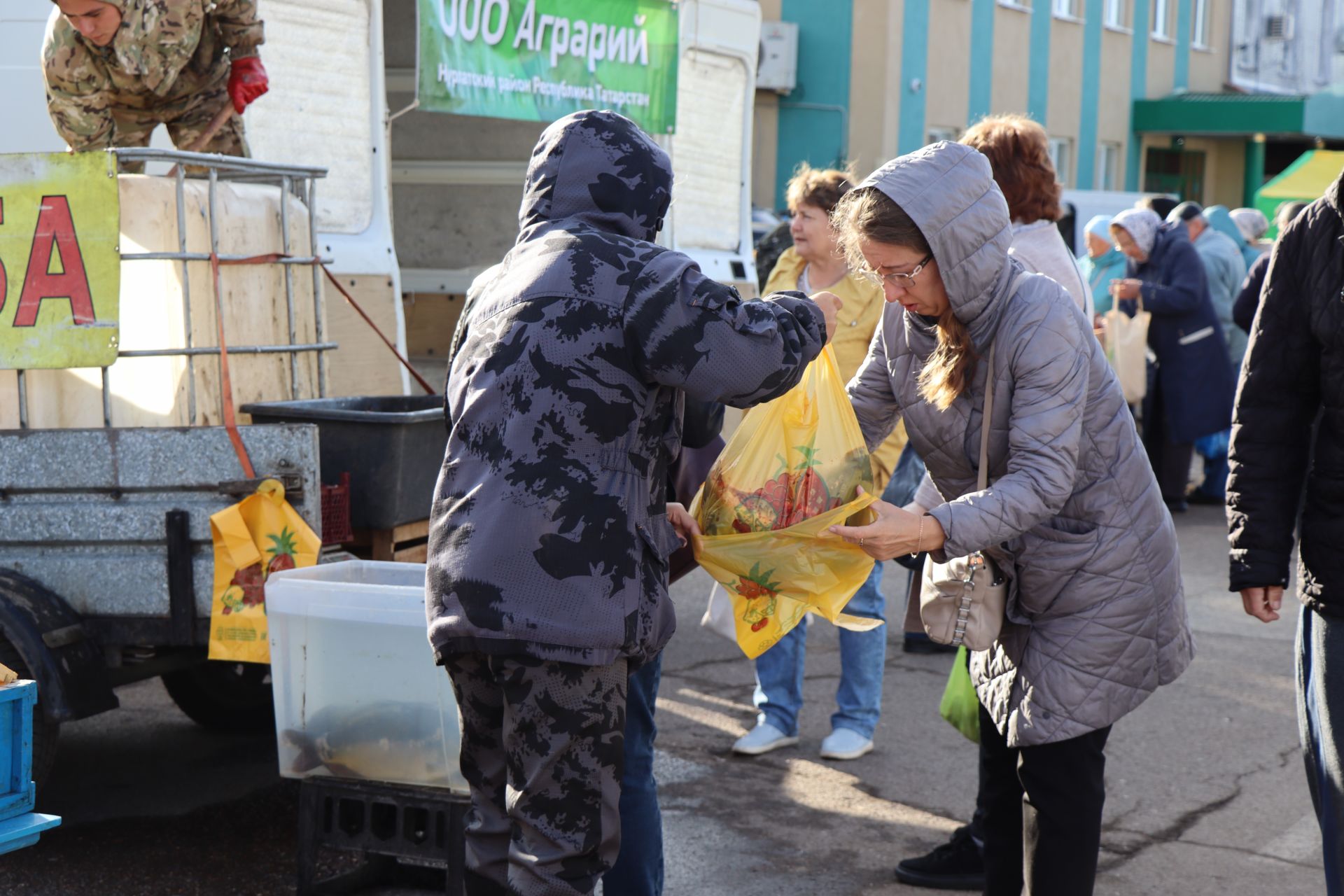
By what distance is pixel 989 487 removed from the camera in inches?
108

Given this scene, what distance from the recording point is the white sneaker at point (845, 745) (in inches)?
193

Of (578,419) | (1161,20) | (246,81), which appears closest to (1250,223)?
(246,81)

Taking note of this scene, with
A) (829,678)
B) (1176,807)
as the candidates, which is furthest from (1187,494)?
(1176,807)

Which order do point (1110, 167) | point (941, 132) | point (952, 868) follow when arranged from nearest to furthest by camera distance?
point (952, 868) < point (941, 132) < point (1110, 167)

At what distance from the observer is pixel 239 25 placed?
479 cm

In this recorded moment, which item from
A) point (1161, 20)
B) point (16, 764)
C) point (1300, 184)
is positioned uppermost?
point (1161, 20)

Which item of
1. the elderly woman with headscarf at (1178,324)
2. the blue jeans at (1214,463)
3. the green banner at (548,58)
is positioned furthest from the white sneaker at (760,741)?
the blue jeans at (1214,463)

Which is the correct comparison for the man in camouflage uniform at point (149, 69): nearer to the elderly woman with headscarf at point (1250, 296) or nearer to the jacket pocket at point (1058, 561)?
the jacket pocket at point (1058, 561)

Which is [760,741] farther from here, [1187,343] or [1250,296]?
[1187,343]

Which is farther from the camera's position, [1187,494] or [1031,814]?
[1187,494]

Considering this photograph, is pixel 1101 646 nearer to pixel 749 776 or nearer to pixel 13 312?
pixel 749 776

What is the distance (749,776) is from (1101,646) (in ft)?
6.98

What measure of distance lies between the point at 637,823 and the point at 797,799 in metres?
1.49

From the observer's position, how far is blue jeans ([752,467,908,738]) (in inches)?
194
